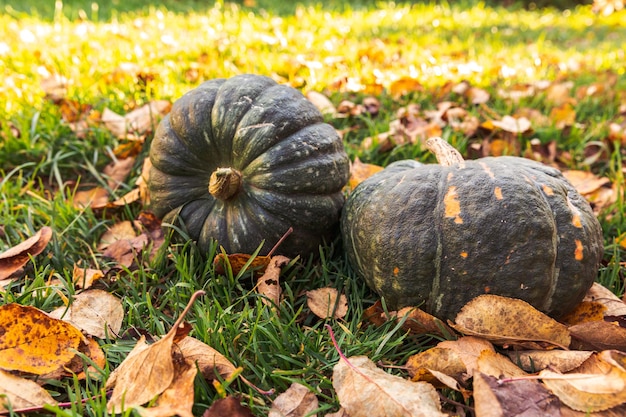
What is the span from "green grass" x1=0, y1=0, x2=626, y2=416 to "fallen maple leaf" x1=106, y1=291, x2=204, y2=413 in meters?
0.07

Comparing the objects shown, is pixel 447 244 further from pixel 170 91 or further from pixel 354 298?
pixel 170 91

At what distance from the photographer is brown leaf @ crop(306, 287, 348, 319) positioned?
Result: 2051 mm

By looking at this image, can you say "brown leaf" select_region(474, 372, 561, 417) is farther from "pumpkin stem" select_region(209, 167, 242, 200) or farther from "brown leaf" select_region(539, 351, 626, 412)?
"pumpkin stem" select_region(209, 167, 242, 200)

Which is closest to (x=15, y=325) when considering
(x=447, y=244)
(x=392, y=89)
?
(x=447, y=244)

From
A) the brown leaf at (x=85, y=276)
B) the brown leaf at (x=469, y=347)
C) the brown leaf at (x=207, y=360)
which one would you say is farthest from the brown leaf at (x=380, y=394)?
the brown leaf at (x=85, y=276)

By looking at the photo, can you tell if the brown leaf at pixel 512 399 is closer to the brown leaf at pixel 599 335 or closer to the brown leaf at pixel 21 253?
the brown leaf at pixel 599 335

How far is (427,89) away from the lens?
13.9 feet

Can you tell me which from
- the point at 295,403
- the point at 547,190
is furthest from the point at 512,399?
the point at 547,190

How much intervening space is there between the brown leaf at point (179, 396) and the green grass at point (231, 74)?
0.07 m

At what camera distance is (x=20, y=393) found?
1544mm

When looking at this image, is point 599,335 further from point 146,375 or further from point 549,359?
point 146,375

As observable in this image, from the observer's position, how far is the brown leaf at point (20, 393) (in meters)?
1.51

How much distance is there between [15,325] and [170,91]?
240cm

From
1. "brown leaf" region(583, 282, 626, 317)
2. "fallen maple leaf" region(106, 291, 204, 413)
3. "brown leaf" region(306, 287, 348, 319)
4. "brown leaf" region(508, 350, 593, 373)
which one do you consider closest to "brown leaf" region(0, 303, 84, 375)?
"fallen maple leaf" region(106, 291, 204, 413)
